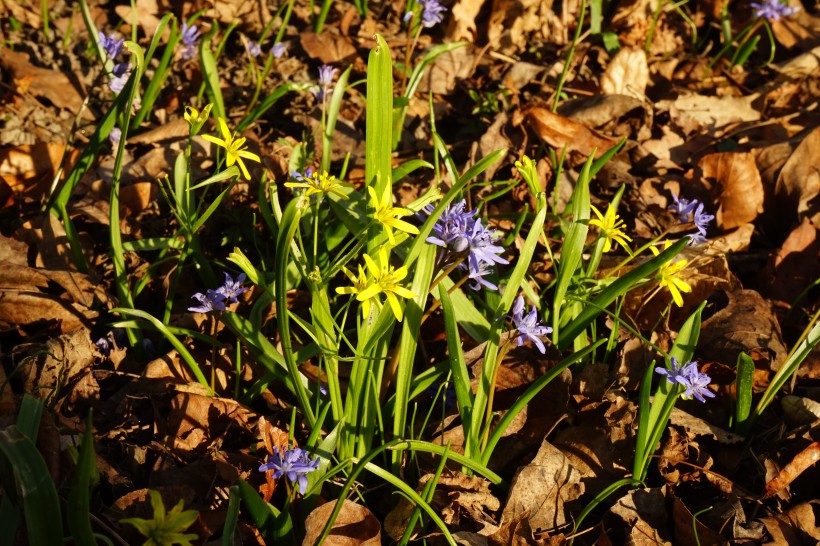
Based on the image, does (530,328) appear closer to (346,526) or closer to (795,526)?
(346,526)

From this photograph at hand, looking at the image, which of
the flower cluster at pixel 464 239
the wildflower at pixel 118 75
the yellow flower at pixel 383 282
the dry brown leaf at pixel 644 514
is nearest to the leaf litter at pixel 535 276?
the dry brown leaf at pixel 644 514

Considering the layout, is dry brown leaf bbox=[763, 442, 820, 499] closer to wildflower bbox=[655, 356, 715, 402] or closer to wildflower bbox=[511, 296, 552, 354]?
wildflower bbox=[655, 356, 715, 402]

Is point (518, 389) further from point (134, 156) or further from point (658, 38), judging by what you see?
point (658, 38)

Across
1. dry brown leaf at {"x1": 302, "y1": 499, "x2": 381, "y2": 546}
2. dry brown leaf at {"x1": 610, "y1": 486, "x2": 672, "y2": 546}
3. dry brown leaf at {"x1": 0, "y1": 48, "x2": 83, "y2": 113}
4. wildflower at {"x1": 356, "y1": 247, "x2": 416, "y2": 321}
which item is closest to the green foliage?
dry brown leaf at {"x1": 302, "y1": 499, "x2": 381, "y2": 546}

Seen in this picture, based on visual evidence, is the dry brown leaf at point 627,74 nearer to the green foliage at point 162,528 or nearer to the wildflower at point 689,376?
the wildflower at point 689,376

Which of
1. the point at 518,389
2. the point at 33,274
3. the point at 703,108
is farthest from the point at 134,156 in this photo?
the point at 703,108
